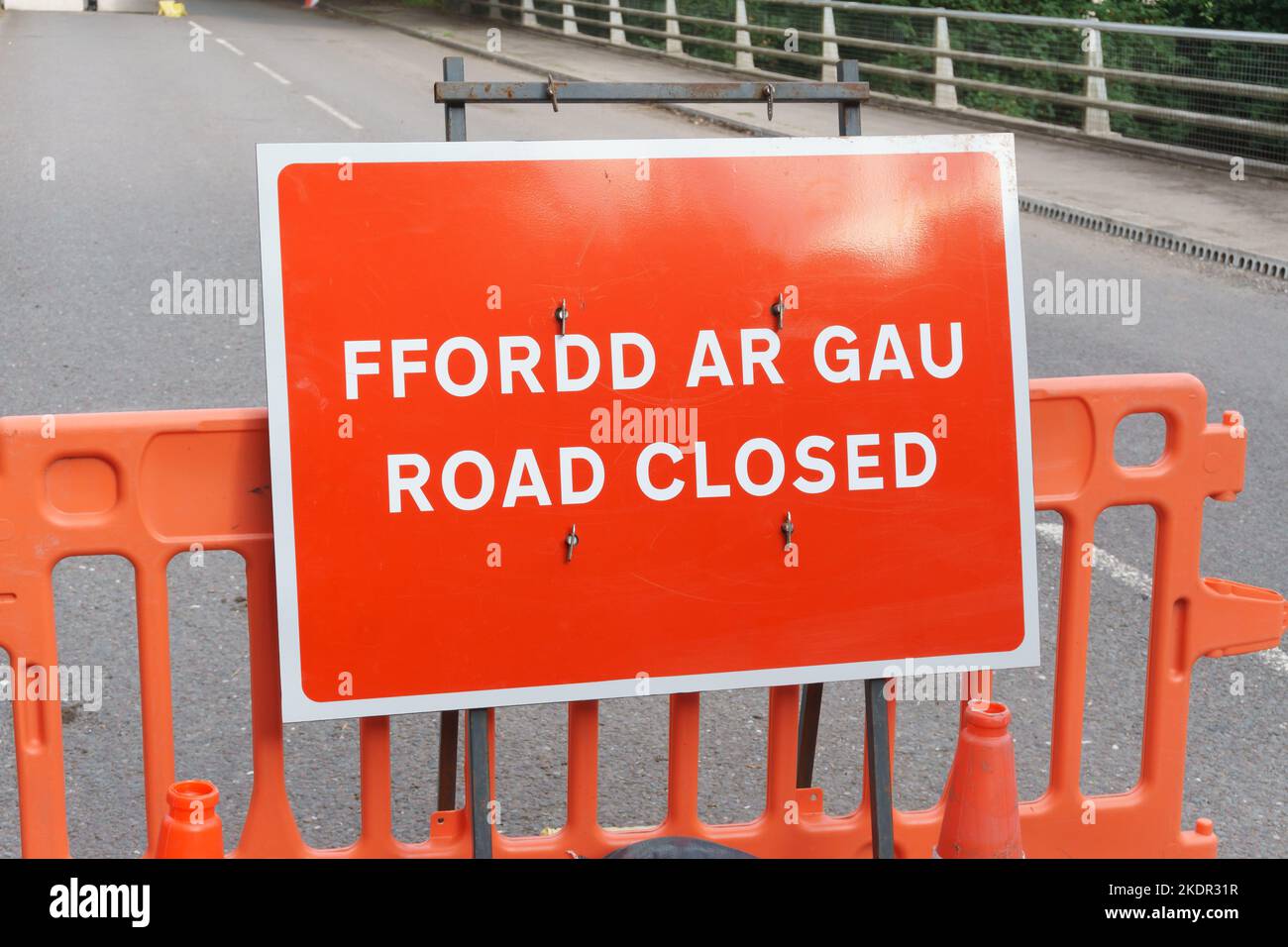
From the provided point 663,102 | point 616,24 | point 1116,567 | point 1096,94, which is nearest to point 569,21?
point 616,24

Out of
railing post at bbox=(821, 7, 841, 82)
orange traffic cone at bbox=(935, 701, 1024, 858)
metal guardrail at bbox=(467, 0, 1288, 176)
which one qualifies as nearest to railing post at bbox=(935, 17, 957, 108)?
metal guardrail at bbox=(467, 0, 1288, 176)

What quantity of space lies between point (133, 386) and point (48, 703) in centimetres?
499

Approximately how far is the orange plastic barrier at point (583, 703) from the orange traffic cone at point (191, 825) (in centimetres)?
31

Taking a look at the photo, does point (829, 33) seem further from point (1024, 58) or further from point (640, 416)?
point (640, 416)

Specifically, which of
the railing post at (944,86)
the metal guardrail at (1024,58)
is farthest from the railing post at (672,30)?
the railing post at (944,86)

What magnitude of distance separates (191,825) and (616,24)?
2576cm

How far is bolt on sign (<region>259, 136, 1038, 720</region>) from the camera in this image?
2.89 meters

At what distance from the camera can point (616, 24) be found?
2709 centimetres

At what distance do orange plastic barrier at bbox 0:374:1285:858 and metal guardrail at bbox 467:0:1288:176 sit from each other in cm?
1230

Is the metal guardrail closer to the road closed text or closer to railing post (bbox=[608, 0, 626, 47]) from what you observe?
railing post (bbox=[608, 0, 626, 47])

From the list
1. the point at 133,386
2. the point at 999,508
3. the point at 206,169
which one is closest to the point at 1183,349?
the point at 133,386
